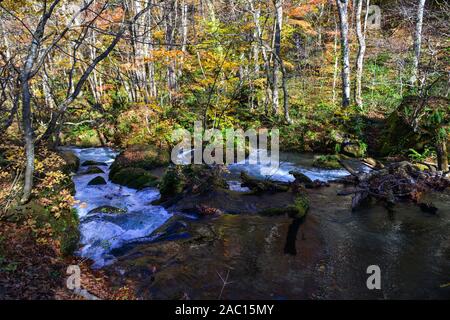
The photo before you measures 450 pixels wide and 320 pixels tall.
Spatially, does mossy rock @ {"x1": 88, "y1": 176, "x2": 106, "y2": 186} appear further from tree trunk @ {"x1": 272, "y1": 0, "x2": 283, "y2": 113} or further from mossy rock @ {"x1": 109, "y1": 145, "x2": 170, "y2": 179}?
tree trunk @ {"x1": 272, "y1": 0, "x2": 283, "y2": 113}

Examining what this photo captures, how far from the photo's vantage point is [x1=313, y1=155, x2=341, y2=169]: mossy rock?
12.6 metres

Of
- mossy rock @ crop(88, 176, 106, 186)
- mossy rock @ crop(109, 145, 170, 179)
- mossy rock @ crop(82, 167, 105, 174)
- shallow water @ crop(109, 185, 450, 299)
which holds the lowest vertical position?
shallow water @ crop(109, 185, 450, 299)

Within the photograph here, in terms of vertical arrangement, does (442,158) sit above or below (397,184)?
above

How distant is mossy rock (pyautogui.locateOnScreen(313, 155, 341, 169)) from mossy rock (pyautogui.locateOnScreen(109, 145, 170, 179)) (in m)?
6.23

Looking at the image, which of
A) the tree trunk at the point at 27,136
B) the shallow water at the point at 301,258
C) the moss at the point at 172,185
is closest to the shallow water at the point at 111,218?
the moss at the point at 172,185

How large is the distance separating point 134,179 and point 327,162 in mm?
7389

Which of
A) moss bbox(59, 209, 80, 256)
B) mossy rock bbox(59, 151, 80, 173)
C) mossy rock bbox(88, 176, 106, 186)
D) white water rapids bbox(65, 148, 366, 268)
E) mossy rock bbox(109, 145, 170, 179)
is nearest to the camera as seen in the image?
moss bbox(59, 209, 80, 256)

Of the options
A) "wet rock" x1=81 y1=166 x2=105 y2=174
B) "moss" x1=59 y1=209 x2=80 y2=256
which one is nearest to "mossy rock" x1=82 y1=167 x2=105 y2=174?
"wet rock" x1=81 y1=166 x2=105 y2=174

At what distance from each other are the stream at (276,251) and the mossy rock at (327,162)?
3355mm

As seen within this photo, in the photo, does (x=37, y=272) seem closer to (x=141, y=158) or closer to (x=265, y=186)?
(x=265, y=186)

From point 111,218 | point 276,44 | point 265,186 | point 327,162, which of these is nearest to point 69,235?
point 111,218

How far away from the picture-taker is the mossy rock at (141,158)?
1250 centimetres

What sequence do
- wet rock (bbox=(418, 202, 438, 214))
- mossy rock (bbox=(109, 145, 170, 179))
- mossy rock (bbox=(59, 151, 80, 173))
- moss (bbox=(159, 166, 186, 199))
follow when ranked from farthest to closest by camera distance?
mossy rock (bbox=(109, 145, 170, 179))
mossy rock (bbox=(59, 151, 80, 173))
moss (bbox=(159, 166, 186, 199))
wet rock (bbox=(418, 202, 438, 214))

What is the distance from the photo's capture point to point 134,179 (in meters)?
11.0
